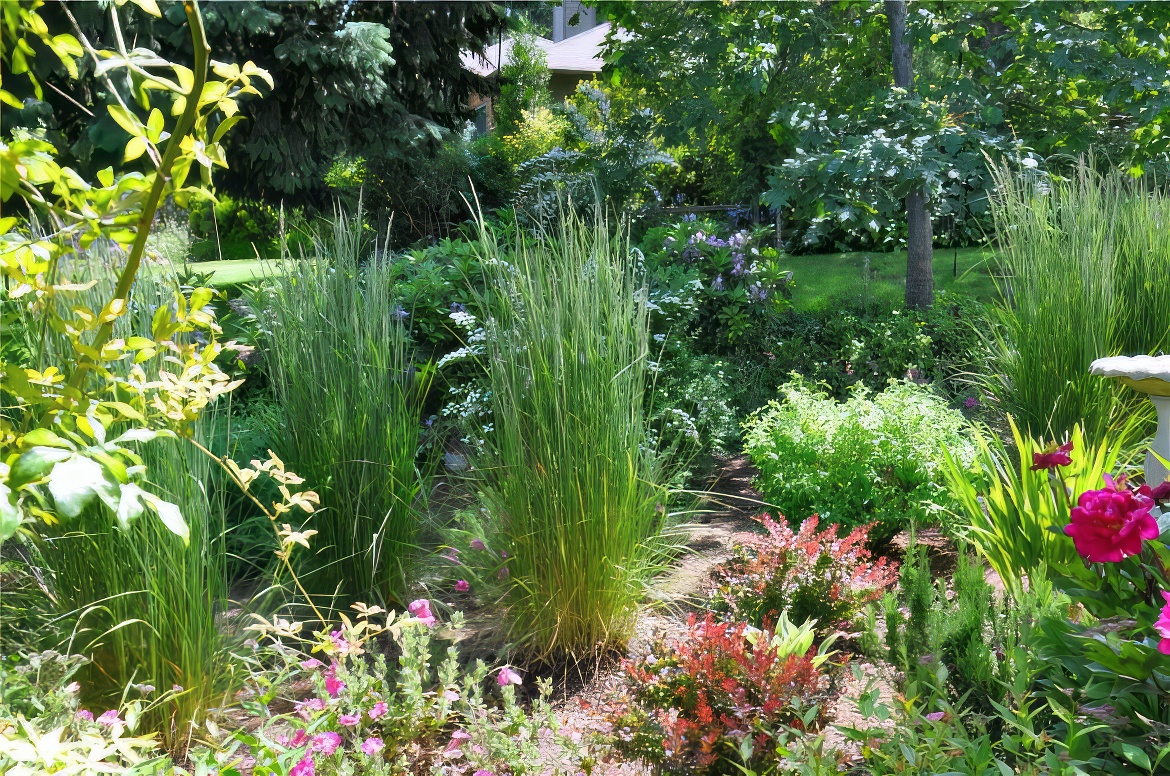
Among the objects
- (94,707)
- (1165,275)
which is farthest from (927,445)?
(94,707)

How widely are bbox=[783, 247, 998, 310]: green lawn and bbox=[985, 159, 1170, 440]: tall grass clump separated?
152 inches

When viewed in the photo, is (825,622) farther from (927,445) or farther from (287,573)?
(287,573)

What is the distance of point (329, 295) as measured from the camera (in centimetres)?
309

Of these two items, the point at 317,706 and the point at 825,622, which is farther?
the point at 825,622

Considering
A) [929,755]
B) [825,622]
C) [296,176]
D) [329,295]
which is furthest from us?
[296,176]

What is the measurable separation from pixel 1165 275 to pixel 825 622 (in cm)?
285

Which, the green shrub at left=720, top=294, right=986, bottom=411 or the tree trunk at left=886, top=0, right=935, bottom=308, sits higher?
the tree trunk at left=886, top=0, right=935, bottom=308

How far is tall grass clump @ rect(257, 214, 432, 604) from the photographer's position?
301 centimetres

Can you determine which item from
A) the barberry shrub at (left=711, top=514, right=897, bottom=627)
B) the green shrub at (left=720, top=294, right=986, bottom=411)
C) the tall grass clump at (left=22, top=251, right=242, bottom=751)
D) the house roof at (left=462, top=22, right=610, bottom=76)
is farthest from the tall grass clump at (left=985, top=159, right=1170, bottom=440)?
the house roof at (left=462, top=22, right=610, bottom=76)

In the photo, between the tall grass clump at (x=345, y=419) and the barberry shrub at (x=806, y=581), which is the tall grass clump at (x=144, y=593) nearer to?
the tall grass clump at (x=345, y=419)

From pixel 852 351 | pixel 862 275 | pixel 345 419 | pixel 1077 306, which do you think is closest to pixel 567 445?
pixel 345 419

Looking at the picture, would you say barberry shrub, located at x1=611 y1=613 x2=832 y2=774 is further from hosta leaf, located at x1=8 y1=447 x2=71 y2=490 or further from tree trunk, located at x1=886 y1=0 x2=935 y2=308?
tree trunk, located at x1=886 y1=0 x2=935 y2=308

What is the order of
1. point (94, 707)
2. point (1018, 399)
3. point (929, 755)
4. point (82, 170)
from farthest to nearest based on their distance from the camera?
point (82, 170), point (1018, 399), point (94, 707), point (929, 755)

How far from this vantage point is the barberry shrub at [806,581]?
2684 mm
